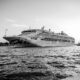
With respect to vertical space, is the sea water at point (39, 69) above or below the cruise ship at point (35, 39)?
below

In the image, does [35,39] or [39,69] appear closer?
[39,69]

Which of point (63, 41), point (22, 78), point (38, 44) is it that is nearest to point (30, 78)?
point (22, 78)

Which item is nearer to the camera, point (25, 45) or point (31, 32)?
point (25, 45)

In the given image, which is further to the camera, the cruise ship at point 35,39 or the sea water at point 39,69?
the cruise ship at point 35,39

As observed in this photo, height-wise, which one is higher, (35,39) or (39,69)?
(35,39)

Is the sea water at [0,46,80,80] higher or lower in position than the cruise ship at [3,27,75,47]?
lower

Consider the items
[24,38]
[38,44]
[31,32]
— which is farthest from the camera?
[31,32]

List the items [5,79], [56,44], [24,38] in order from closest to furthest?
[5,79] < [24,38] < [56,44]

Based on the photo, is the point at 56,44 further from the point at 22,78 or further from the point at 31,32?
the point at 22,78

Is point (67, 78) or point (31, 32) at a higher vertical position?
point (31, 32)

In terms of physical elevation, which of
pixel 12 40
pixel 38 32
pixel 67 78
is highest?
pixel 38 32

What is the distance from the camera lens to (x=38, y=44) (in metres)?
47.2

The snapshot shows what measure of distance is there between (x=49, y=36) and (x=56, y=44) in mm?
8802

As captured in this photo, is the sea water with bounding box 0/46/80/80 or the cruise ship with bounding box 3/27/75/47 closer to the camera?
the sea water with bounding box 0/46/80/80
